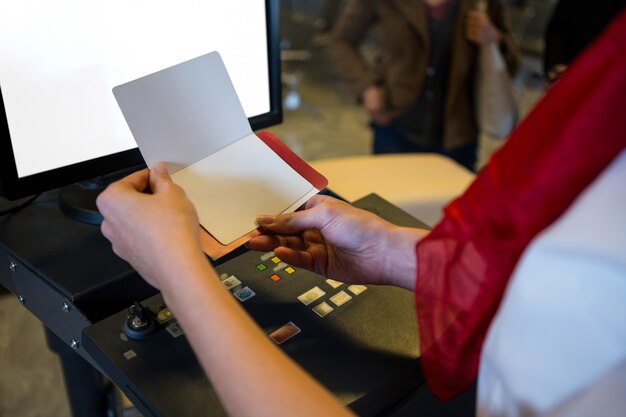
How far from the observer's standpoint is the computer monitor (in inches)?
23.0

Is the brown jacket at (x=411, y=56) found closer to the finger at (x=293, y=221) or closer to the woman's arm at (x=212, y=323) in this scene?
the finger at (x=293, y=221)

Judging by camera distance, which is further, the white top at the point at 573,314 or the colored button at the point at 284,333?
the colored button at the point at 284,333

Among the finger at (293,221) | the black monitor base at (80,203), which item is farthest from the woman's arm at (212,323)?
the black monitor base at (80,203)

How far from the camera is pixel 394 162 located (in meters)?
1.25

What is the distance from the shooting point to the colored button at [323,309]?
23.0 inches

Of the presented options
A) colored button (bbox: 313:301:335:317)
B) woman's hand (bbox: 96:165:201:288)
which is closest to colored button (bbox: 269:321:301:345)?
colored button (bbox: 313:301:335:317)

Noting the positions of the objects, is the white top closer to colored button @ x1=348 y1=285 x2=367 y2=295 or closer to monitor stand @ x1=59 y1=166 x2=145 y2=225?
colored button @ x1=348 y1=285 x2=367 y2=295

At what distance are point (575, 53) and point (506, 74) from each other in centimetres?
21

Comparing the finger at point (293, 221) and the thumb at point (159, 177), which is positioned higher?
the thumb at point (159, 177)

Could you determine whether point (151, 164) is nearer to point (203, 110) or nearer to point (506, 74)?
point (203, 110)

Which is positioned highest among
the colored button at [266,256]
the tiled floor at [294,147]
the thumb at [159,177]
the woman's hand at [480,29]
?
the thumb at [159,177]

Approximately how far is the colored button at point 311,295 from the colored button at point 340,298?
0.04 feet

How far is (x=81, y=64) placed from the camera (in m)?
0.62

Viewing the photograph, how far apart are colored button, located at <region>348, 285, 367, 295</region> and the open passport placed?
107 millimetres
